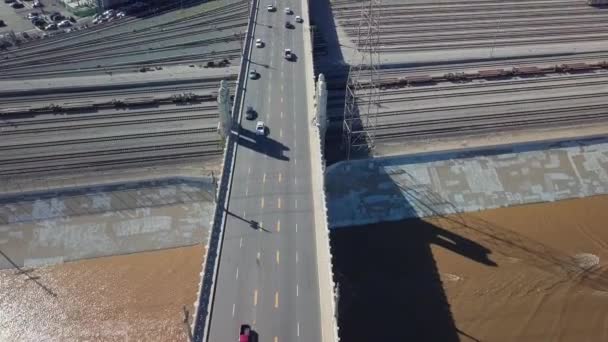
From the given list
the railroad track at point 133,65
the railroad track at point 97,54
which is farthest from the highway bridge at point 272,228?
the railroad track at point 97,54

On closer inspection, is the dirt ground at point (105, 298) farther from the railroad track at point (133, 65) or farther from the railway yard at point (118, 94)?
the railroad track at point (133, 65)

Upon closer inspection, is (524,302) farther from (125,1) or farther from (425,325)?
(125,1)

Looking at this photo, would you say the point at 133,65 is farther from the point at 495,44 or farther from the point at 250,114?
the point at 495,44

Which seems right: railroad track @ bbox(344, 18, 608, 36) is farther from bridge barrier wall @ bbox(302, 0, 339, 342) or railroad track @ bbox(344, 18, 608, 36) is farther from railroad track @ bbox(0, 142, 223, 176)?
railroad track @ bbox(0, 142, 223, 176)

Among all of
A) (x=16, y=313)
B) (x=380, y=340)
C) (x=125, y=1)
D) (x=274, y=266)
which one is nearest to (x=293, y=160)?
(x=274, y=266)

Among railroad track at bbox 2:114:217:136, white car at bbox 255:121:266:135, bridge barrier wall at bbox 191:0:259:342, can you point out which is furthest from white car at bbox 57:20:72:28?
white car at bbox 255:121:266:135
